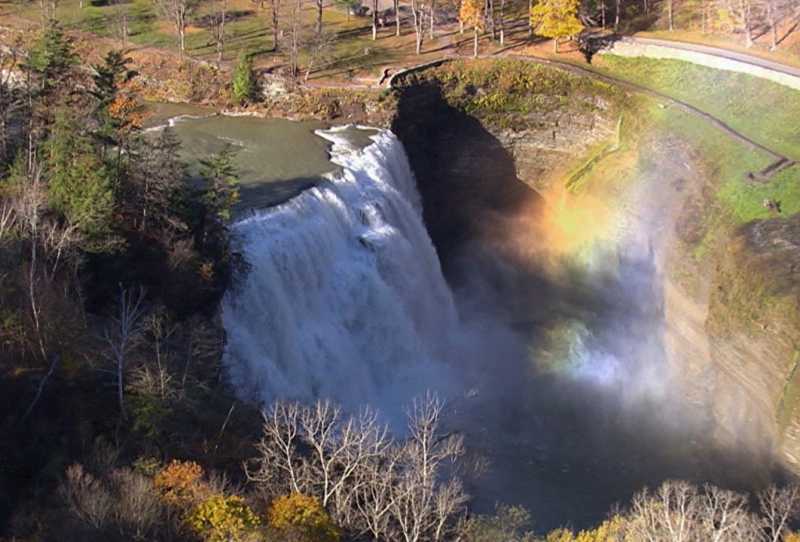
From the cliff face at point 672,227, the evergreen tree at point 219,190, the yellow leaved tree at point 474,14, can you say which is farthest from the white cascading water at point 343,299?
the yellow leaved tree at point 474,14

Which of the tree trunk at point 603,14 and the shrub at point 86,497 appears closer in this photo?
the shrub at point 86,497

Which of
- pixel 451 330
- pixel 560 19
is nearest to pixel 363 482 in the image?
pixel 451 330

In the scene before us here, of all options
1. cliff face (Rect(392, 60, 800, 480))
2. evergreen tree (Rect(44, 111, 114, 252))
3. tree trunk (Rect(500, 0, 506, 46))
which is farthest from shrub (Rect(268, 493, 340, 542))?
tree trunk (Rect(500, 0, 506, 46))

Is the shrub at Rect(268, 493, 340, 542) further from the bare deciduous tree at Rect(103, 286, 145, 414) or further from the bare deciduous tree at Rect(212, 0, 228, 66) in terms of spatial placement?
the bare deciduous tree at Rect(212, 0, 228, 66)

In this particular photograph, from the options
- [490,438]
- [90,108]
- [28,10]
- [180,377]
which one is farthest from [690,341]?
[28,10]

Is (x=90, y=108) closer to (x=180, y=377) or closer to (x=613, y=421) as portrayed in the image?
(x=180, y=377)

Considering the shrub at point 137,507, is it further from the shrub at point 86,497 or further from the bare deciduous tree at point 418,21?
the bare deciduous tree at point 418,21

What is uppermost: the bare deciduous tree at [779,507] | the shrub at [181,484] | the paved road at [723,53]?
the paved road at [723,53]
